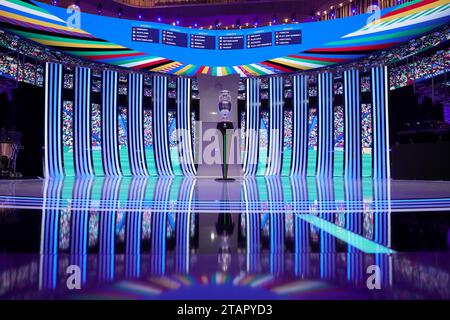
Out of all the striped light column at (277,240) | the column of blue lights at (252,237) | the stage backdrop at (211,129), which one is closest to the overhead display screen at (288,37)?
the stage backdrop at (211,129)

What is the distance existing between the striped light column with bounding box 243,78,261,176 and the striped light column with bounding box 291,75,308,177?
1.41m

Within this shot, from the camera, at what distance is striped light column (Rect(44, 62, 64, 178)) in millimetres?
11205

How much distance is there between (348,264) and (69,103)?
1210 centimetres

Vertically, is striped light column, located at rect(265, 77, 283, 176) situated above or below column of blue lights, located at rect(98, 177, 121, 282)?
above

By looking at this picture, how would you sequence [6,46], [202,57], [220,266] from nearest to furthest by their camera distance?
[220,266], [6,46], [202,57]

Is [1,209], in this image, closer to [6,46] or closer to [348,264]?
[348,264]

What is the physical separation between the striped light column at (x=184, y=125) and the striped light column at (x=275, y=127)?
2942mm

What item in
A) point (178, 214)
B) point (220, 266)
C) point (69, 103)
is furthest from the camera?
point (69, 103)

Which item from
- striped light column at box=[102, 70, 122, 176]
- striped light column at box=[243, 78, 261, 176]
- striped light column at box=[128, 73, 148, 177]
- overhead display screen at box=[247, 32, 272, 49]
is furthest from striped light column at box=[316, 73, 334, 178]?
striped light column at box=[102, 70, 122, 176]

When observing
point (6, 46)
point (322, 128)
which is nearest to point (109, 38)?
point (6, 46)

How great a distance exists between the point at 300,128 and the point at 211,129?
404cm

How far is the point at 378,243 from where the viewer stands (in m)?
1.72

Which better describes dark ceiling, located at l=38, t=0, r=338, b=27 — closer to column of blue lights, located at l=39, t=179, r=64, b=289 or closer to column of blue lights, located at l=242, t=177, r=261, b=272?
column of blue lights, located at l=242, t=177, r=261, b=272

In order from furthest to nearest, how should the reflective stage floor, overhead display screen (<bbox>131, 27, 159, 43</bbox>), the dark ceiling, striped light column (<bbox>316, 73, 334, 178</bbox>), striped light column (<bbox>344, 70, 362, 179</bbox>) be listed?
striped light column (<bbox>316, 73, 334, 178</bbox>) < striped light column (<bbox>344, 70, 362, 179</bbox>) < the dark ceiling < overhead display screen (<bbox>131, 27, 159, 43</bbox>) < the reflective stage floor
